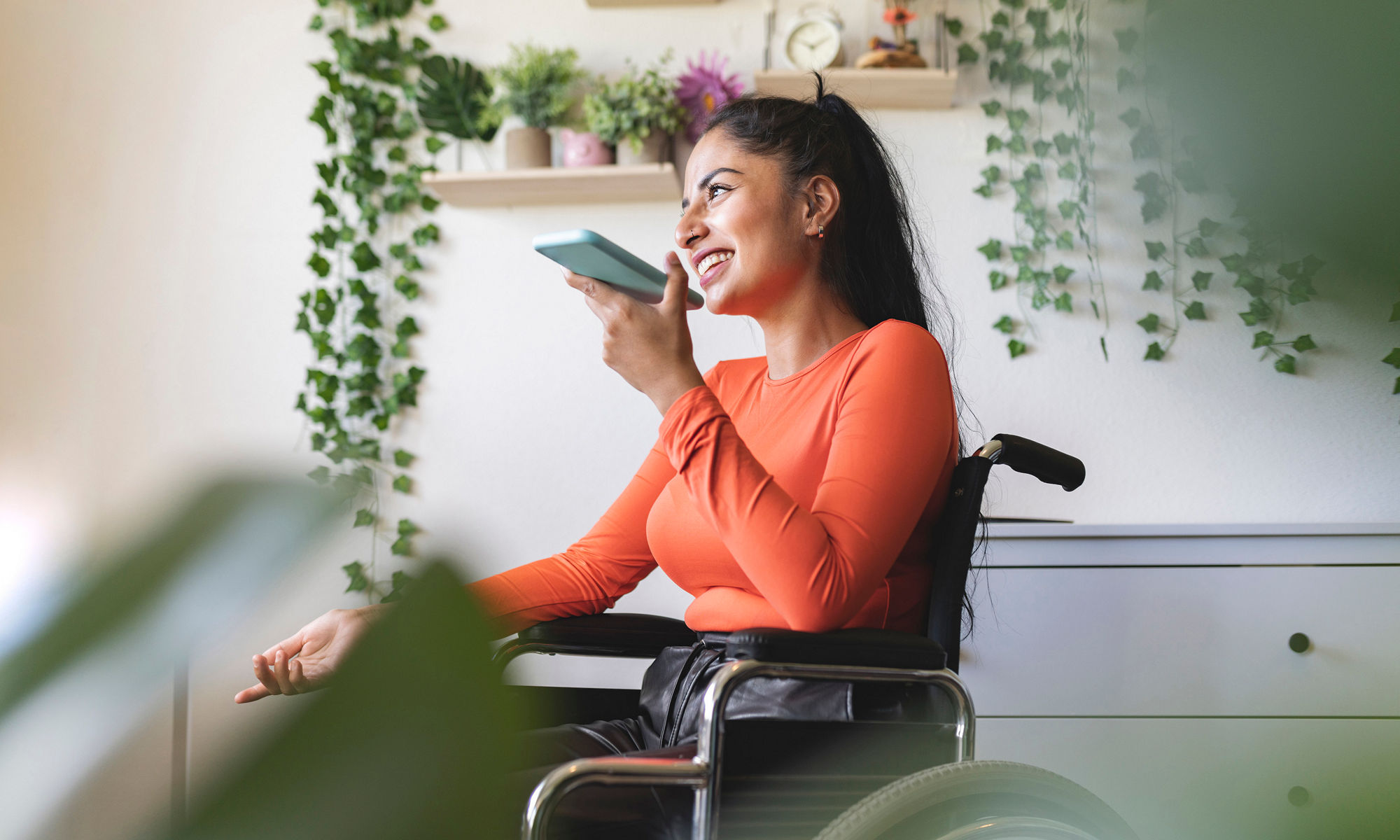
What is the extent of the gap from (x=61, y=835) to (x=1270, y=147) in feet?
0.58

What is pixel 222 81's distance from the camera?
99.8 inches

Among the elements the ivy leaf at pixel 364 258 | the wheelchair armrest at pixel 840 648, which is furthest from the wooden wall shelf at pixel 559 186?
the wheelchair armrest at pixel 840 648

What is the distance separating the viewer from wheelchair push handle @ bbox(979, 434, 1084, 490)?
0.93m

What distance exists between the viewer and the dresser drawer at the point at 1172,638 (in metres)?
1.66

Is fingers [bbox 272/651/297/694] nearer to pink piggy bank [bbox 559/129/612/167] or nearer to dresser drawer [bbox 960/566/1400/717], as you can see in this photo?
dresser drawer [bbox 960/566/1400/717]

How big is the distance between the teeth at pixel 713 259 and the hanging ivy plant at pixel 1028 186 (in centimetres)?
128

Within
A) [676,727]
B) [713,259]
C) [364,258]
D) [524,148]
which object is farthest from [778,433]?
[364,258]

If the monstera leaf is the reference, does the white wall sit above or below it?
below

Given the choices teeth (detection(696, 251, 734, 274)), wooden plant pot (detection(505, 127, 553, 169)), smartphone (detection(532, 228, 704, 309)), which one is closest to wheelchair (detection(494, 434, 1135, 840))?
smartphone (detection(532, 228, 704, 309))

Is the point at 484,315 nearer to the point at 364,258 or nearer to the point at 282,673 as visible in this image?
the point at 364,258

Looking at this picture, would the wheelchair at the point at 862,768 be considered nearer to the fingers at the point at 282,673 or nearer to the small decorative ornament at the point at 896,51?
the fingers at the point at 282,673

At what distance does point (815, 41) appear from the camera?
2285mm

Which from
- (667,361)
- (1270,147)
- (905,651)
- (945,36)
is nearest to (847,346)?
(667,361)

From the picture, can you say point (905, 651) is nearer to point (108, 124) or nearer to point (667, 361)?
point (667, 361)
